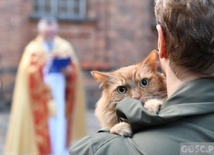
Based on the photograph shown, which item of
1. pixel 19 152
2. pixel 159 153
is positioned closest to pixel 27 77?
pixel 19 152

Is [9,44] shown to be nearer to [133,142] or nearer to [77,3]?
[77,3]

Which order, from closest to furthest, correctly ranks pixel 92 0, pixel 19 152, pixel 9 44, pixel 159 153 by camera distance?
pixel 159 153
pixel 19 152
pixel 9 44
pixel 92 0

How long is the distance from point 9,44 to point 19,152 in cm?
736

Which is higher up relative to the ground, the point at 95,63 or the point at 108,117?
the point at 108,117

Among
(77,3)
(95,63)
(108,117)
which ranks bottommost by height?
(95,63)

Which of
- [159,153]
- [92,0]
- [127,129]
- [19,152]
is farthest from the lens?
[92,0]

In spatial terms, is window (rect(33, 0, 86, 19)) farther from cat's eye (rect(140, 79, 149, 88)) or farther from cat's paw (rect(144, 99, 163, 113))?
cat's paw (rect(144, 99, 163, 113))

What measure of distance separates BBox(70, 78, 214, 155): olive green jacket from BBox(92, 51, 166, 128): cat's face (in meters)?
0.41

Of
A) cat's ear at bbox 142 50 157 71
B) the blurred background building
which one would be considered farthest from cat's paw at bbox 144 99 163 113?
Answer: the blurred background building

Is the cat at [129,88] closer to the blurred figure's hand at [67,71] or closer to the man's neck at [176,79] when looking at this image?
the man's neck at [176,79]

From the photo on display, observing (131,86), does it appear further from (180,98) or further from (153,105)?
(180,98)

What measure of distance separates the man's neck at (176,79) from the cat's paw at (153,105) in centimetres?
10

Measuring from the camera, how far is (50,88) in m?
8.52

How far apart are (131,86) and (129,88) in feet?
0.04
